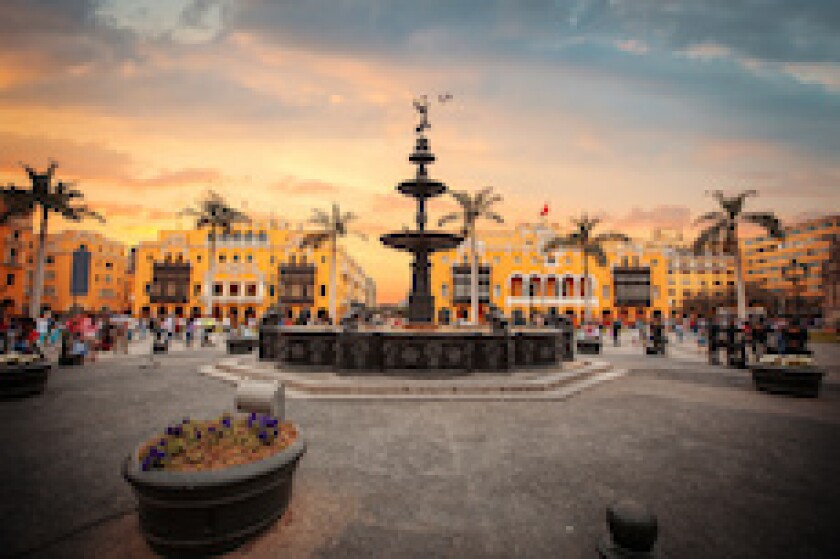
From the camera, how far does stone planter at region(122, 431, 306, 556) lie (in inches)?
114

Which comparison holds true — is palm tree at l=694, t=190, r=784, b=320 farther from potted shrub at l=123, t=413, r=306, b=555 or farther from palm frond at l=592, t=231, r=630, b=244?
potted shrub at l=123, t=413, r=306, b=555

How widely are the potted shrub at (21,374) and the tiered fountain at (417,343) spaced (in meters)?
5.28

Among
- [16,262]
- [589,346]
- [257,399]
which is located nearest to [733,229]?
[589,346]

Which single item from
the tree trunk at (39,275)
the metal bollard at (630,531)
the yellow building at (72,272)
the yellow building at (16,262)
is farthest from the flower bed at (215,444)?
the yellow building at (72,272)

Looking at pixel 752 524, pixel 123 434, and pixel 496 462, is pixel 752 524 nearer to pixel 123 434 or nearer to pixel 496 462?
pixel 496 462

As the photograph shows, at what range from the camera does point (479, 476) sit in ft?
14.9

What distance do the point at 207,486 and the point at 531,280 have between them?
57.1 m

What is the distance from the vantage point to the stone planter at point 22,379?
8.20m

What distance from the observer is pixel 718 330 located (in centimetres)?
1638

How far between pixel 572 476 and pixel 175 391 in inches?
367

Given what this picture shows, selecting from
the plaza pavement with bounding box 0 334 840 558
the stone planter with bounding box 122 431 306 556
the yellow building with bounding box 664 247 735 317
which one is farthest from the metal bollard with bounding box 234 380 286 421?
the yellow building with bounding box 664 247 735 317

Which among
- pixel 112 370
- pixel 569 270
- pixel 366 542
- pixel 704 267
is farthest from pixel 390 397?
pixel 704 267

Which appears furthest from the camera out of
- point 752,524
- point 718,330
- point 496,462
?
point 718,330

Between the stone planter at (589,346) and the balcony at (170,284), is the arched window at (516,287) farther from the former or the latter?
the balcony at (170,284)
